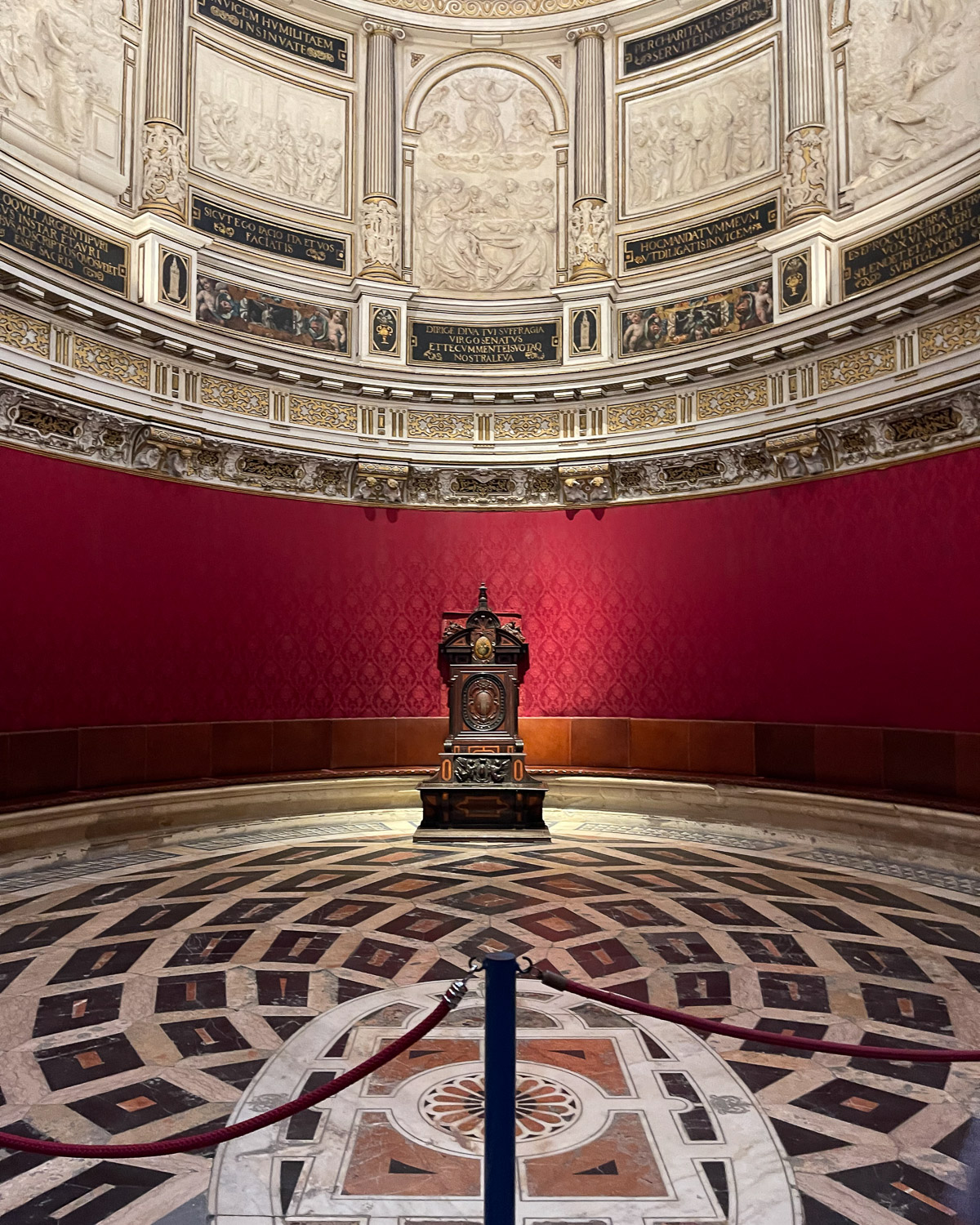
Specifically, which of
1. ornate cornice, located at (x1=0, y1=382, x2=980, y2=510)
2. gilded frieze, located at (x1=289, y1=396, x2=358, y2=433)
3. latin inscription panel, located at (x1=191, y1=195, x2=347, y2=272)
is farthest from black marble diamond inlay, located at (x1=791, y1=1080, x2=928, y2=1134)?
latin inscription panel, located at (x1=191, y1=195, x2=347, y2=272)

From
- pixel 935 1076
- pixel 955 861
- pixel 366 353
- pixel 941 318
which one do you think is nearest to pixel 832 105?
pixel 941 318

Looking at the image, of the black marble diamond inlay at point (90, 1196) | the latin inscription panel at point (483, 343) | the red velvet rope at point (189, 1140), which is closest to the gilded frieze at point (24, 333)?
the latin inscription panel at point (483, 343)

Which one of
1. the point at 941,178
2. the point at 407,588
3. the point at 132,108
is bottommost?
the point at 407,588

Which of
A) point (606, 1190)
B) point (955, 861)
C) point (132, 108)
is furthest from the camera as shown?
point (132, 108)

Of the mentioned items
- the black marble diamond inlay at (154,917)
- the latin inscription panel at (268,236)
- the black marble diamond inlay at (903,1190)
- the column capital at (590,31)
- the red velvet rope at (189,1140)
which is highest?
the column capital at (590,31)

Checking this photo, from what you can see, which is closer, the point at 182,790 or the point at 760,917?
the point at 760,917

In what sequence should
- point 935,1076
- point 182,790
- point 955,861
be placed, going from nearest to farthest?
point 935,1076 → point 955,861 → point 182,790

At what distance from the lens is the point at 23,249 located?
7.41 meters

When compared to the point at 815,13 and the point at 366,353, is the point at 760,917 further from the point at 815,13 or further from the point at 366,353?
the point at 815,13

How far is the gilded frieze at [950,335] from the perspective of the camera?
7.04 metres

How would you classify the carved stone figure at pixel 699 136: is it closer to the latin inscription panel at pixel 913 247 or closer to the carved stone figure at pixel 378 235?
the latin inscription panel at pixel 913 247

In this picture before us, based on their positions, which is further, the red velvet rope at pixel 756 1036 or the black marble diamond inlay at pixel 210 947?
the black marble diamond inlay at pixel 210 947

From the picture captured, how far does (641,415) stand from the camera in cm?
979

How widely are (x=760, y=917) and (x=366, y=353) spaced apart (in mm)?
7814
